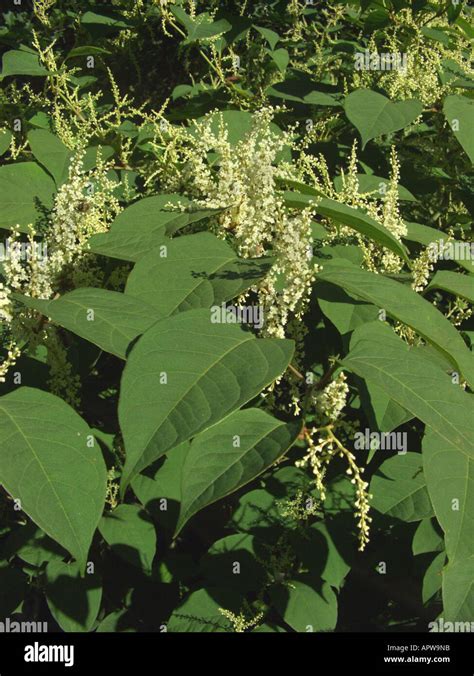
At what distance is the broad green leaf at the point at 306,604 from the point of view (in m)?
1.84

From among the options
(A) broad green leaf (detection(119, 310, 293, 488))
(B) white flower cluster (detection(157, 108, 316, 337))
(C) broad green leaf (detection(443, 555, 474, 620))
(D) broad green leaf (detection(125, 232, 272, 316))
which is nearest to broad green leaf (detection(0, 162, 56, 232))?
(B) white flower cluster (detection(157, 108, 316, 337))

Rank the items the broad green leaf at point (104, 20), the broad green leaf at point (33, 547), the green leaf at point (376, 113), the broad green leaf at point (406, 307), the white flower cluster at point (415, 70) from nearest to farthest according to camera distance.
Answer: the broad green leaf at point (406, 307)
the broad green leaf at point (33, 547)
the green leaf at point (376, 113)
the white flower cluster at point (415, 70)
the broad green leaf at point (104, 20)

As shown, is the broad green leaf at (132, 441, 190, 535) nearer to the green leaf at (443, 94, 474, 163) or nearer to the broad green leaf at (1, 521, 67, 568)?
the broad green leaf at (1, 521, 67, 568)

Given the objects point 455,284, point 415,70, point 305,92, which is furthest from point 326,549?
point 415,70

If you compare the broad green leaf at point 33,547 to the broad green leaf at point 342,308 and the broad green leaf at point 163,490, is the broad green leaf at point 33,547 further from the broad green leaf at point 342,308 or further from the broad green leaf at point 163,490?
the broad green leaf at point 342,308

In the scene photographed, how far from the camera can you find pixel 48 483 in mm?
1208

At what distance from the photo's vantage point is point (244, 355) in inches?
52.7

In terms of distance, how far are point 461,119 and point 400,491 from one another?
1.09 metres

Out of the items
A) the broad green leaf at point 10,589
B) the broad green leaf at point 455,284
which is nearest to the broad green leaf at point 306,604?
the broad green leaf at point 10,589

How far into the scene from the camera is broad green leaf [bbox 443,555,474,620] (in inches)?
59.2

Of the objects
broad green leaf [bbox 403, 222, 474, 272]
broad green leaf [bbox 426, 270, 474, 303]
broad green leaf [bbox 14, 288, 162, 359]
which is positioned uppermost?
broad green leaf [bbox 403, 222, 474, 272]

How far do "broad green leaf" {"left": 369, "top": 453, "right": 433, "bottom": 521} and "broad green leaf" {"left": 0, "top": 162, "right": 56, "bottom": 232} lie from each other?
1038mm

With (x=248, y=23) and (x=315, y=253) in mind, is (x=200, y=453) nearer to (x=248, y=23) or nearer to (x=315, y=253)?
(x=315, y=253)

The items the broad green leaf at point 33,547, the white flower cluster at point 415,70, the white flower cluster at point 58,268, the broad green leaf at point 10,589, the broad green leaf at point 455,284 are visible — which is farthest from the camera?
the white flower cluster at point 415,70
